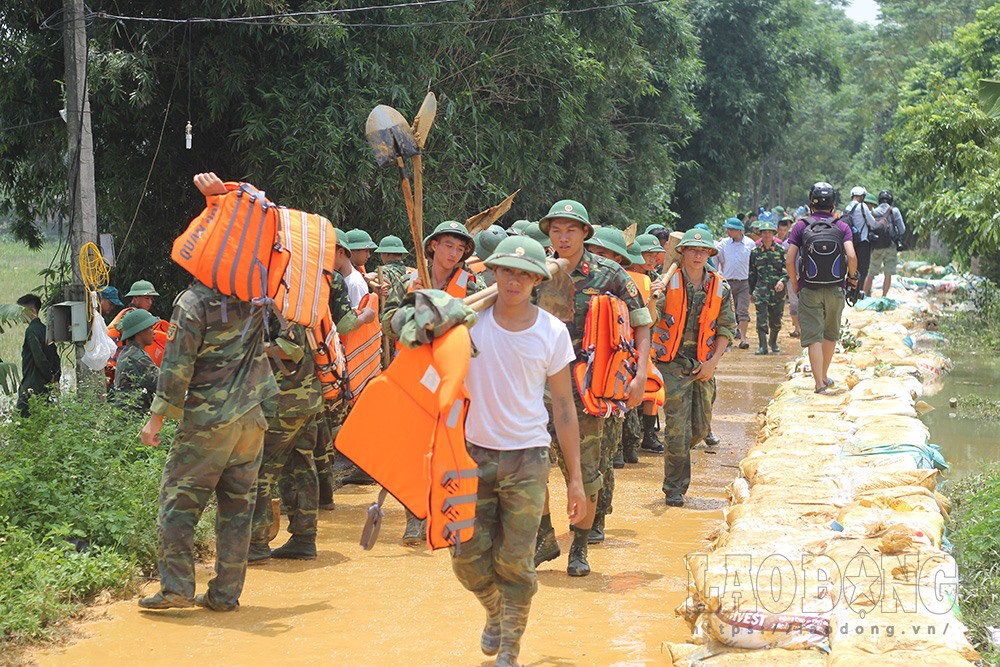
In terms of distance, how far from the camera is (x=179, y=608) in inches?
257

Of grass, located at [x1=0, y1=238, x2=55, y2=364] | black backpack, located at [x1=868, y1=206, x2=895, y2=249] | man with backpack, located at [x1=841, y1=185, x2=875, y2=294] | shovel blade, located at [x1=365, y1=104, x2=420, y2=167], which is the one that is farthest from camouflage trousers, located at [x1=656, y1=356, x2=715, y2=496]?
black backpack, located at [x1=868, y1=206, x2=895, y2=249]

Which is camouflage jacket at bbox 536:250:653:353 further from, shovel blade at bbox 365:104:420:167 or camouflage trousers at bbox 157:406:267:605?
camouflage trousers at bbox 157:406:267:605

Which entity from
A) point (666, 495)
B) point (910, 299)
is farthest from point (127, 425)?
point (910, 299)

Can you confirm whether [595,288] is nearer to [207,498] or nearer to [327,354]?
[327,354]

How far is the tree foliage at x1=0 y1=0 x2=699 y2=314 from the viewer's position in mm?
13523

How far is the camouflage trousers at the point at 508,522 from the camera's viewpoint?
5.36 m

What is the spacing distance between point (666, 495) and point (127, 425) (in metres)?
4.14

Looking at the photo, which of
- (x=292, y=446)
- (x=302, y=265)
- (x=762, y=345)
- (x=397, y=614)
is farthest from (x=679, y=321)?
(x=762, y=345)

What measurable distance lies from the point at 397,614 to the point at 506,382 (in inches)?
70.5

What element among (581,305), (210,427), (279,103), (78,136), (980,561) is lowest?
(980,561)

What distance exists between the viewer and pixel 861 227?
62.4ft

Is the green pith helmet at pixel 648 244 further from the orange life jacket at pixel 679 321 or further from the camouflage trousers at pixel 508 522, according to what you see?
the camouflage trousers at pixel 508 522

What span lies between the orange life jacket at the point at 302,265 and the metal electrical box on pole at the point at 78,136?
4.63m

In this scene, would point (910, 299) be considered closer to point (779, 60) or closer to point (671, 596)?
point (779, 60)
